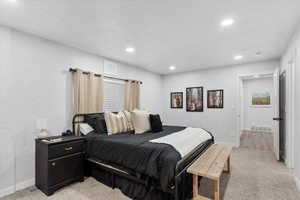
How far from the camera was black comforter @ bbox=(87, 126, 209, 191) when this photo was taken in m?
1.89

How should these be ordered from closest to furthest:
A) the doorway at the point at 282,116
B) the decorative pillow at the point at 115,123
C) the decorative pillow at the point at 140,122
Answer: the decorative pillow at the point at 115,123
the decorative pillow at the point at 140,122
the doorway at the point at 282,116

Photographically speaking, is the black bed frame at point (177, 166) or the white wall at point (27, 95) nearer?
the black bed frame at point (177, 166)

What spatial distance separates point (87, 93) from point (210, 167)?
2.84 m

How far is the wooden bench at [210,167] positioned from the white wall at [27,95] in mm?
2622

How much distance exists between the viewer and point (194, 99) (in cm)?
570

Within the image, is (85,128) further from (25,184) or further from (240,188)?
(240,188)

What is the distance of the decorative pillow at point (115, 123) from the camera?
10.2ft

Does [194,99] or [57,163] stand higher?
[194,99]

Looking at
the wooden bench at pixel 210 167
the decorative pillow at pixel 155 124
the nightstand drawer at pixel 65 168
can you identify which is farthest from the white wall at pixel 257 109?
the nightstand drawer at pixel 65 168

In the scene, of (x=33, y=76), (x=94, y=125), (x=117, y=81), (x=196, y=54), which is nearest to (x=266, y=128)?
(x=196, y=54)

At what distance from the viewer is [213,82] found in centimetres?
531

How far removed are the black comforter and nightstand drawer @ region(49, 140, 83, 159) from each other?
255 millimetres

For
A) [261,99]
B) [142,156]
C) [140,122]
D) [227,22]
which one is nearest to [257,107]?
[261,99]

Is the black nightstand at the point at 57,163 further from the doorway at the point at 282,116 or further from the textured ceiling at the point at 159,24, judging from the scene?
the doorway at the point at 282,116
